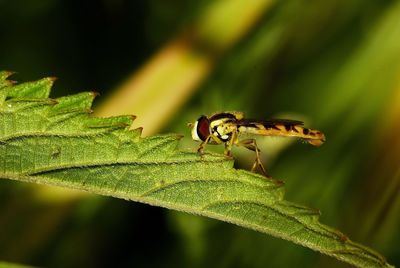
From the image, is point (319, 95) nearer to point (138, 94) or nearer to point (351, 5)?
point (351, 5)

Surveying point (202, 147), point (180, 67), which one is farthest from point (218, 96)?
point (202, 147)

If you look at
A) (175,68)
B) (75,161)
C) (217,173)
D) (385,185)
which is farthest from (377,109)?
(75,161)

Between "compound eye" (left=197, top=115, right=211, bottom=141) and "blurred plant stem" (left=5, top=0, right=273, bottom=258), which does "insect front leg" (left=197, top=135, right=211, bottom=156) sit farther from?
"blurred plant stem" (left=5, top=0, right=273, bottom=258)

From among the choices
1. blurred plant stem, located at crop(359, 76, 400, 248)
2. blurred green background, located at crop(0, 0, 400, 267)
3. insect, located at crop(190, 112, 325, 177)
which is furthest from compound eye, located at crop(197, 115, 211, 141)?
blurred plant stem, located at crop(359, 76, 400, 248)

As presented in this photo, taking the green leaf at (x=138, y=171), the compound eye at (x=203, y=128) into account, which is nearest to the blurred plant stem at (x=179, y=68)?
the compound eye at (x=203, y=128)

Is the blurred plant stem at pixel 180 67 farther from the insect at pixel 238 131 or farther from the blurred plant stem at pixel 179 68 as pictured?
the insect at pixel 238 131

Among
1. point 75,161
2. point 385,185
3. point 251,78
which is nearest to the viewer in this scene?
point 75,161

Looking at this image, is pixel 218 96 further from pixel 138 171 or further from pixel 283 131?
pixel 138 171
